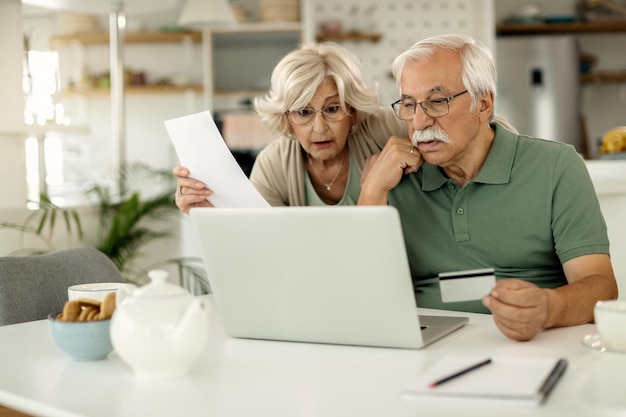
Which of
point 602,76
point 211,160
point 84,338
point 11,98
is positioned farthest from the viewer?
point 602,76

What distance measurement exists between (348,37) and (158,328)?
511 cm

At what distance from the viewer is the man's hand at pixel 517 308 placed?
1.31 meters

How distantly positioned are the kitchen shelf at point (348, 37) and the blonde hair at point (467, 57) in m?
4.25

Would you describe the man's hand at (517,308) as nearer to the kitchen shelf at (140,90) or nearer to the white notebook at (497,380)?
the white notebook at (497,380)

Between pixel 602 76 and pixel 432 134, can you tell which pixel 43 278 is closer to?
pixel 432 134

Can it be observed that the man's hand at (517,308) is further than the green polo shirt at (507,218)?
No

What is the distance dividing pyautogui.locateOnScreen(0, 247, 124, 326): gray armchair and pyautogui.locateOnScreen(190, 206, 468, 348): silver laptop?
1.97 ft

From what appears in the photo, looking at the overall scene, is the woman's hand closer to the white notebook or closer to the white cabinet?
the white notebook

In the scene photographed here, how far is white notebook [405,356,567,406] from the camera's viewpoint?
3.27ft

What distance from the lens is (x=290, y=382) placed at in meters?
1.14

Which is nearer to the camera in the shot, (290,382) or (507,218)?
(290,382)

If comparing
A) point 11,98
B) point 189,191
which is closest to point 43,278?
point 189,191

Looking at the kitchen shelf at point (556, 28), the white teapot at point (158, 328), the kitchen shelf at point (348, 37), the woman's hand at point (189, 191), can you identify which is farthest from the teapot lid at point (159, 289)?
the kitchen shelf at point (556, 28)

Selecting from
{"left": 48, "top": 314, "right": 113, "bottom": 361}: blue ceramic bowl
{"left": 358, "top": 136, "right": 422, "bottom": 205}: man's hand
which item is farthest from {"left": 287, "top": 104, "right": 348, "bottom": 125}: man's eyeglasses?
{"left": 48, "top": 314, "right": 113, "bottom": 361}: blue ceramic bowl
